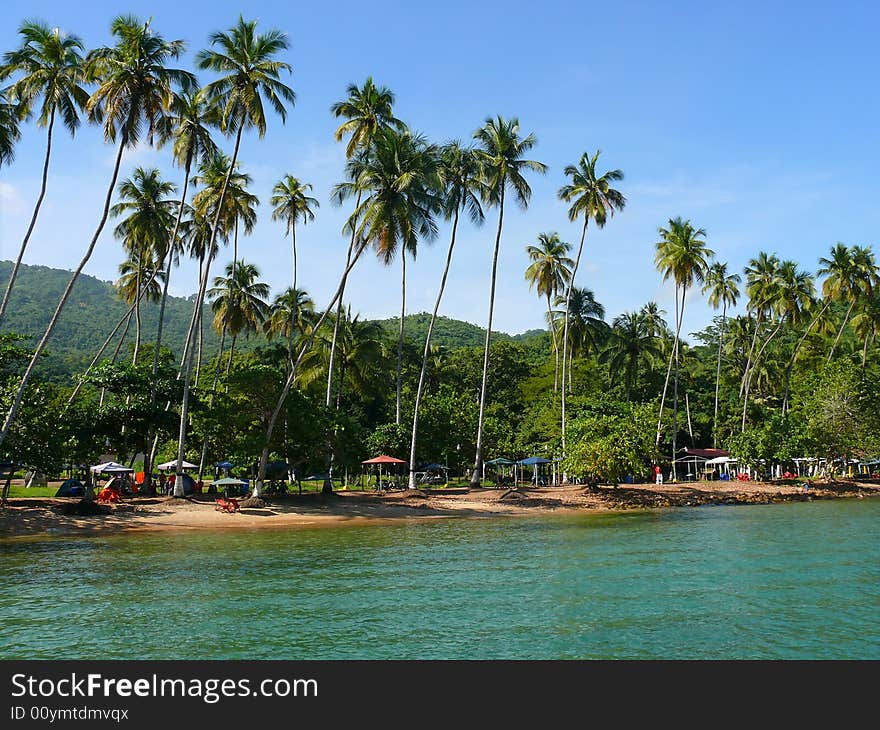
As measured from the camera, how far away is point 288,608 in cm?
1551

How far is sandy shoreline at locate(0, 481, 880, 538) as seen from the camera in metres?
31.3

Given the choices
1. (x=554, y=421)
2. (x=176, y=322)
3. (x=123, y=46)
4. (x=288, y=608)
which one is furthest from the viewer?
(x=176, y=322)

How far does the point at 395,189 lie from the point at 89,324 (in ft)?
430

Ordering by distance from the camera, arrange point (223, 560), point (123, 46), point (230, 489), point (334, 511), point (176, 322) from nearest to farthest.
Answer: point (223, 560), point (123, 46), point (334, 511), point (230, 489), point (176, 322)

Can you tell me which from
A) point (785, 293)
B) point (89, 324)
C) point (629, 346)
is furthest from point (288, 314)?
point (89, 324)

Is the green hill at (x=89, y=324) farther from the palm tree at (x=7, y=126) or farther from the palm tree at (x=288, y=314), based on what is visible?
the palm tree at (x=7, y=126)

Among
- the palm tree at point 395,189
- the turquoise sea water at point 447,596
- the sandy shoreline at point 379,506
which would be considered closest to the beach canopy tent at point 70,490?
the sandy shoreline at point 379,506

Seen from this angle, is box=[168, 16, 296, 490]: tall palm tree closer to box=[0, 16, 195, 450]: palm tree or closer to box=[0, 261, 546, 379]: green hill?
box=[0, 16, 195, 450]: palm tree

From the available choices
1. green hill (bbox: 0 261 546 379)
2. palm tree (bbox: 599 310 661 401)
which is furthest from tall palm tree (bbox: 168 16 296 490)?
green hill (bbox: 0 261 546 379)

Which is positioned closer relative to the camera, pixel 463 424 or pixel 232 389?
pixel 232 389

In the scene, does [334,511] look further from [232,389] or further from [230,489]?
[230,489]
